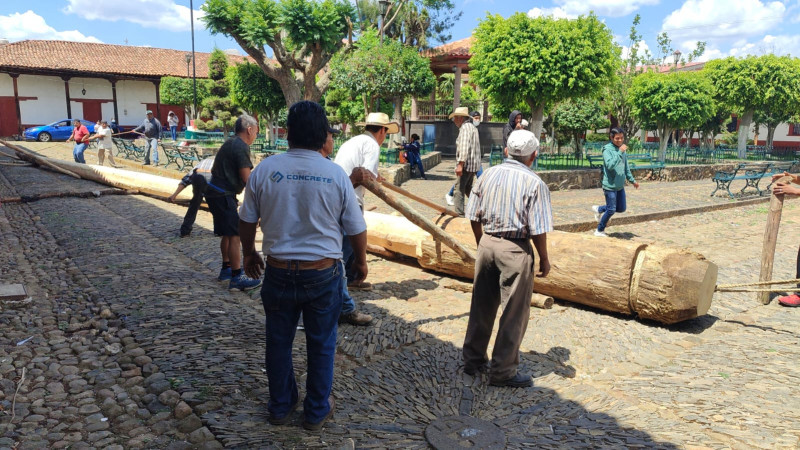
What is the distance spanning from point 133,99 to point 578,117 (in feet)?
95.4

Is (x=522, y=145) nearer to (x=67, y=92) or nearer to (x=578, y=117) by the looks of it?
(x=578, y=117)

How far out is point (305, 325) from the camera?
9.52 feet

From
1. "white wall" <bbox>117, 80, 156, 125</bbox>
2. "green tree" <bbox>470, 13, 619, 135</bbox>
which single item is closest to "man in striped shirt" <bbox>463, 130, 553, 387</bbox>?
"green tree" <bbox>470, 13, 619, 135</bbox>

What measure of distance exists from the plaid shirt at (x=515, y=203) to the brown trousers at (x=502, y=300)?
93 millimetres

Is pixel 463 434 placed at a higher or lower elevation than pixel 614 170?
lower

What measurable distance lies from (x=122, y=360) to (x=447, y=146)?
69.6ft

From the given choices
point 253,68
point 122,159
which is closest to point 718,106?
point 253,68

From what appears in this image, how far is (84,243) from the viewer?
23.1 ft

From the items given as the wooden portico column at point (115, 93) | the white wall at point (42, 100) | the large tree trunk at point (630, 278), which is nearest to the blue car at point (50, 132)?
the white wall at point (42, 100)

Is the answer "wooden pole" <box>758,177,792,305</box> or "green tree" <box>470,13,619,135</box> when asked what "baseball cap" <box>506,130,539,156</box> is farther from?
"green tree" <box>470,13,619,135</box>

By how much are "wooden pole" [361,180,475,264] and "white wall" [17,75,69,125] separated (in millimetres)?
A: 35232

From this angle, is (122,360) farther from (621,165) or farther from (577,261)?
(621,165)

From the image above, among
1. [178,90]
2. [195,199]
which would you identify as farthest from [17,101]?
[195,199]

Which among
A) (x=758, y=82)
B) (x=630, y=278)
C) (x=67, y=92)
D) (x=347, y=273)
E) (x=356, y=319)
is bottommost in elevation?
(x=356, y=319)
